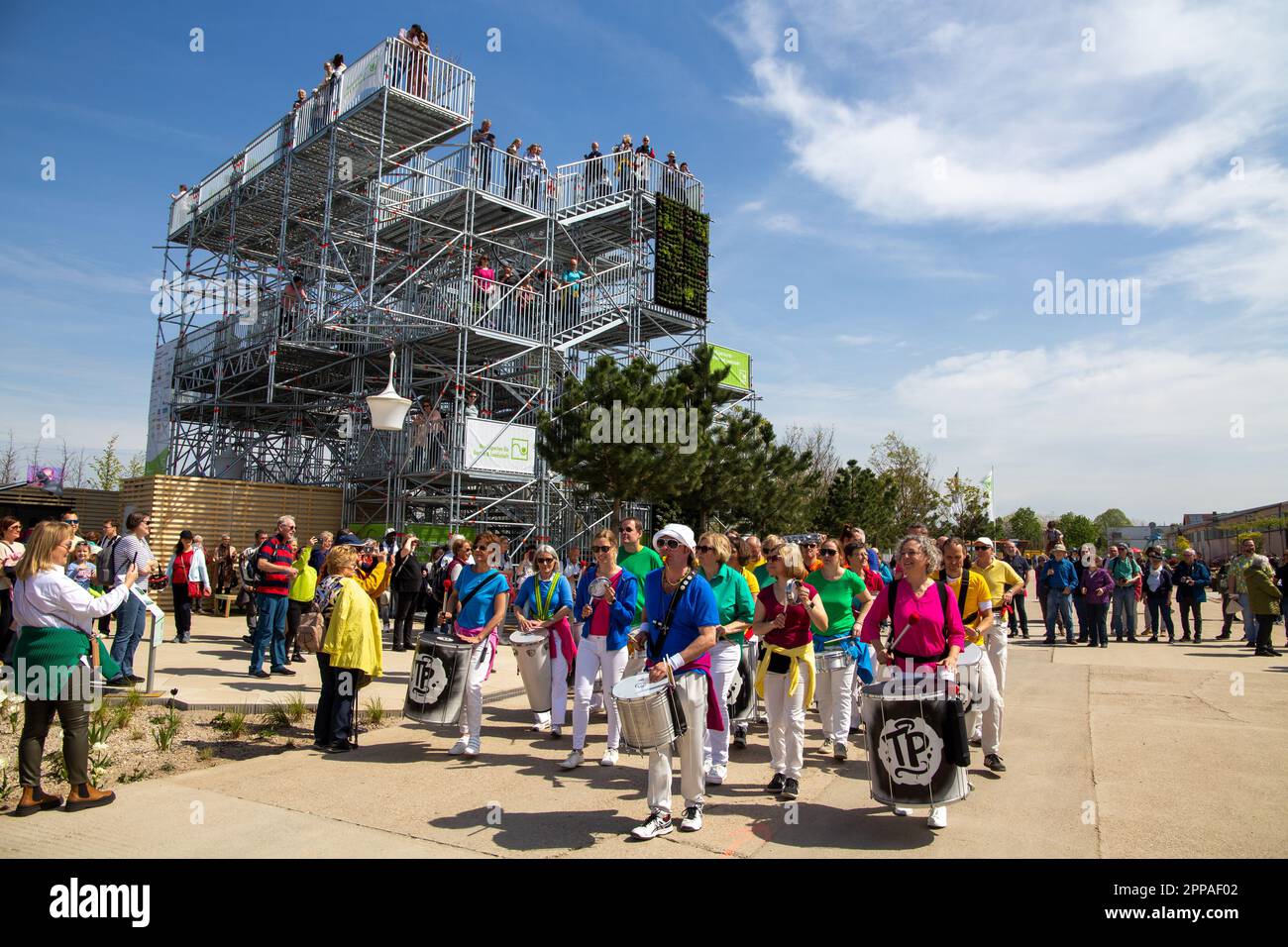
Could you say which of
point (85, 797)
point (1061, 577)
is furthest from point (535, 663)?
point (1061, 577)

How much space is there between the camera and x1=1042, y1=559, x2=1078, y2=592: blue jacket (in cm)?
1523

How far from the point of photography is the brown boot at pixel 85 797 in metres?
5.21

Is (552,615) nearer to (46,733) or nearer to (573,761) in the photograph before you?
(573,761)

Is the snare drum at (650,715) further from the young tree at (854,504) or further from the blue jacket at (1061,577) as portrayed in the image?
the young tree at (854,504)

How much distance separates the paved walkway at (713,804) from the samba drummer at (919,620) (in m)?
0.63

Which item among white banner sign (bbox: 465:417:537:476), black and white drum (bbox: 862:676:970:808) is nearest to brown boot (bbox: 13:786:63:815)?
black and white drum (bbox: 862:676:970:808)

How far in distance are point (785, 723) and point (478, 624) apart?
280cm

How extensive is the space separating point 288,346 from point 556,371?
7.36 meters

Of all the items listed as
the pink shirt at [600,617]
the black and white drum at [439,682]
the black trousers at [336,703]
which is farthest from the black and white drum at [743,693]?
the black trousers at [336,703]

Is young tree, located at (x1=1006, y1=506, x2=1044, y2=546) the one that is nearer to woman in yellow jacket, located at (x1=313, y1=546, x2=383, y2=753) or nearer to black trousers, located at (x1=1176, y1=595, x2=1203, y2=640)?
black trousers, located at (x1=1176, y1=595, x2=1203, y2=640)

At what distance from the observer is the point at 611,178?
2567cm

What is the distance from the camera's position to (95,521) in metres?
23.9
